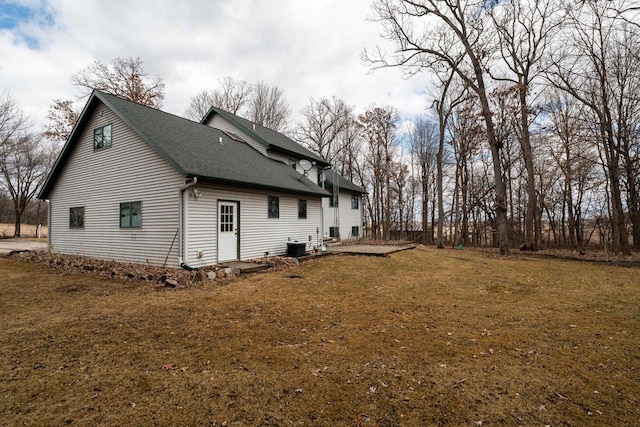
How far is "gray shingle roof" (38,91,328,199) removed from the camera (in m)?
8.98

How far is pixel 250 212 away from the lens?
34.9 feet

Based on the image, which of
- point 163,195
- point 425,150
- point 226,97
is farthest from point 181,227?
point 425,150

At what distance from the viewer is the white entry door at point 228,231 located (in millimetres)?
9562

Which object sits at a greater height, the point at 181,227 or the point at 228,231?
the point at 181,227

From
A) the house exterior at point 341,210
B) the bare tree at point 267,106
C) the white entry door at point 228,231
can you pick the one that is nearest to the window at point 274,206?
the white entry door at point 228,231

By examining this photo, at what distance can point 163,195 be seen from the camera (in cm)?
909

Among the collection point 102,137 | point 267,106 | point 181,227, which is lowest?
point 181,227

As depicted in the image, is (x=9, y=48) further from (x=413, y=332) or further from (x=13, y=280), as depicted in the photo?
(x=413, y=332)

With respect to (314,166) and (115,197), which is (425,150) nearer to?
(314,166)

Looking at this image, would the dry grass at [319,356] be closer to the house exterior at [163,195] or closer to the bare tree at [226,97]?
the house exterior at [163,195]

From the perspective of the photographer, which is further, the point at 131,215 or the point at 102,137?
the point at 102,137

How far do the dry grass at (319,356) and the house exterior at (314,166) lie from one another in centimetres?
943

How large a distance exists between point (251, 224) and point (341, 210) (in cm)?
1111

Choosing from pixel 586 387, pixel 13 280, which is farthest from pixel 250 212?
pixel 586 387
